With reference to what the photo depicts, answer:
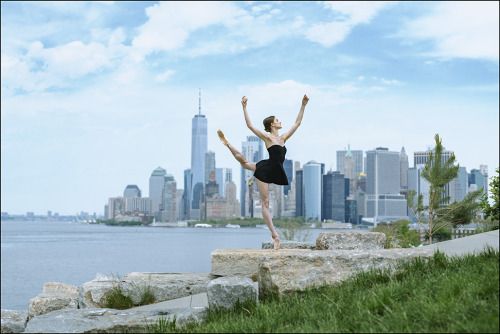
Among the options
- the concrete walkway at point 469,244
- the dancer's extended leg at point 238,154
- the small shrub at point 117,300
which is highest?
the dancer's extended leg at point 238,154

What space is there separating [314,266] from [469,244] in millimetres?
2477

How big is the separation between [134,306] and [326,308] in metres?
4.99

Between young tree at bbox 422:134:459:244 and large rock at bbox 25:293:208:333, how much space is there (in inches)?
700

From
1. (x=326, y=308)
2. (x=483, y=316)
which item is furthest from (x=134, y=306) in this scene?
(x=483, y=316)

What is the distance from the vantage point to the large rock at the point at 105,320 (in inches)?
299

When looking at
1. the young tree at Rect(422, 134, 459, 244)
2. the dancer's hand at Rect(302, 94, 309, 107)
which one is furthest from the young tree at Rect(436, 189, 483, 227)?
the dancer's hand at Rect(302, 94, 309, 107)

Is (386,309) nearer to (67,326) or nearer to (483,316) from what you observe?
(483,316)

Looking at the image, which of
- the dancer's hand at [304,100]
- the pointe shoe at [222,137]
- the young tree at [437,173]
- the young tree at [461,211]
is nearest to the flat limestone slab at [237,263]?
the pointe shoe at [222,137]

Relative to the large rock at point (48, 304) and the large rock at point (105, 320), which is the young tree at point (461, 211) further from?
the large rock at point (105, 320)

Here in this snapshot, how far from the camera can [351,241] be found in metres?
12.5

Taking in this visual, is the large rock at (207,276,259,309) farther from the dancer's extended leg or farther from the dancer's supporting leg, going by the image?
the dancer's extended leg

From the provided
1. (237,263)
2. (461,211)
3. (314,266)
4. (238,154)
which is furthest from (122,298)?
(461,211)

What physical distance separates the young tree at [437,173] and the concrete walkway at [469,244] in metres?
14.7

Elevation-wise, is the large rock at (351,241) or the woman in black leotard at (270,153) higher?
the woman in black leotard at (270,153)
